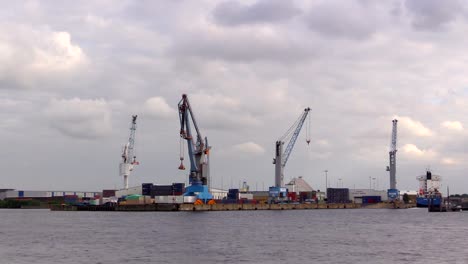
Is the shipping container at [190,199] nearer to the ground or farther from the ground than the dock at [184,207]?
farther from the ground

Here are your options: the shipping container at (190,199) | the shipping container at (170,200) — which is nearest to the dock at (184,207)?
the shipping container at (190,199)

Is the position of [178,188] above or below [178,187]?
below

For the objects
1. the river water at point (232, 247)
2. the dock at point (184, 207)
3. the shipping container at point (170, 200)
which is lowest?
the river water at point (232, 247)

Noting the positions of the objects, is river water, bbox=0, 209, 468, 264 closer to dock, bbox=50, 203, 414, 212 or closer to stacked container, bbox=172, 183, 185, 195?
dock, bbox=50, 203, 414, 212

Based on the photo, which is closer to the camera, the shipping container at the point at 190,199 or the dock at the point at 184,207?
the dock at the point at 184,207

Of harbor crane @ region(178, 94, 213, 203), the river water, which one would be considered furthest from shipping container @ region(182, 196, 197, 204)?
the river water

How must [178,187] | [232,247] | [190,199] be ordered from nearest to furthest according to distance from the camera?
[232,247] → [190,199] → [178,187]

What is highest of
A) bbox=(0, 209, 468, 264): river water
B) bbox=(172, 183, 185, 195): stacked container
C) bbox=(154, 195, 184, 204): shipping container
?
bbox=(172, 183, 185, 195): stacked container

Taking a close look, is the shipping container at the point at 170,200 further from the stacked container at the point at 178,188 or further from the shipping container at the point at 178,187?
the shipping container at the point at 178,187

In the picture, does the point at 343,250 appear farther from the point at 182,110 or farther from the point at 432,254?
the point at 182,110

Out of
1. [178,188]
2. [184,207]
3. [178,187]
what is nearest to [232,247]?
[184,207]

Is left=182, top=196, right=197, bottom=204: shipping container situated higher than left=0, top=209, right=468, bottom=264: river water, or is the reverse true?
left=182, top=196, right=197, bottom=204: shipping container

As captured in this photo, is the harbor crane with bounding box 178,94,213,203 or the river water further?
the harbor crane with bounding box 178,94,213,203

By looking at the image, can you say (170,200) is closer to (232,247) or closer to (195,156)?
(195,156)
